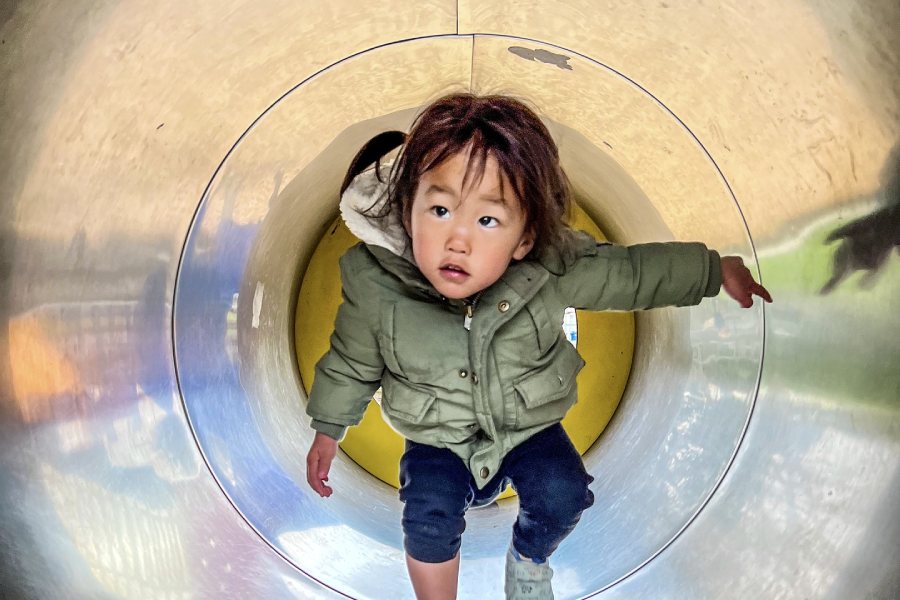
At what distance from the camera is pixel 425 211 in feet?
4.09

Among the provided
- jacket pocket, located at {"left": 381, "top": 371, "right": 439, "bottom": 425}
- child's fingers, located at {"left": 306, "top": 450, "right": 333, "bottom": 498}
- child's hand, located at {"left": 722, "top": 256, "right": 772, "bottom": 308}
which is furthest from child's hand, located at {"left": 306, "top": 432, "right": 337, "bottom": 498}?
child's hand, located at {"left": 722, "top": 256, "right": 772, "bottom": 308}

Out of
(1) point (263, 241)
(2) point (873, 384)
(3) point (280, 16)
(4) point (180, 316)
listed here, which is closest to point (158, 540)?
(4) point (180, 316)

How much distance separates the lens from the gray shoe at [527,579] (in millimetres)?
1457

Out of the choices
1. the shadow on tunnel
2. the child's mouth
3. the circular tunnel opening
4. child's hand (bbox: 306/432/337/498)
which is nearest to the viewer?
the shadow on tunnel

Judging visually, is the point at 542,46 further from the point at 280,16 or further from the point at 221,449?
the point at 221,449

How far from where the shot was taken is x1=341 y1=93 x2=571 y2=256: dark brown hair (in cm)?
124

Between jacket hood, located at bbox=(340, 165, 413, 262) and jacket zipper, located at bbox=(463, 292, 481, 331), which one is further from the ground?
jacket hood, located at bbox=(340, 165, 413, 262)

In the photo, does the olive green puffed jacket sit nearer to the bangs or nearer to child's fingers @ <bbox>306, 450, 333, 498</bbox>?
child's fingers @ <bbox>306, 450, 333, 498</bbox>

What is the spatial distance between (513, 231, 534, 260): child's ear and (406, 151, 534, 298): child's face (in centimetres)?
2

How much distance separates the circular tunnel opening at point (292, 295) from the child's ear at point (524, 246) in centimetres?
33

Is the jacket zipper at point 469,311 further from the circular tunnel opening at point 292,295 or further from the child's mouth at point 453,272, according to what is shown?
the circular tunnel opening at point 292,295

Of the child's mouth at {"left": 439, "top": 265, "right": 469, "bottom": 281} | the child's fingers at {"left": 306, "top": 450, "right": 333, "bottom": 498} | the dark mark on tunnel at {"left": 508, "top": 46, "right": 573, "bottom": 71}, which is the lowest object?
the child's fingers at {"left": 306, "top": 450, "right": 333, "bottom": 498}

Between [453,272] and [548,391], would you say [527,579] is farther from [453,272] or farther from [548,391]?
[453,272]

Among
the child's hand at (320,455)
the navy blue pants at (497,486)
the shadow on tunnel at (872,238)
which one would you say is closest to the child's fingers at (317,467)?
the child's hand at (320,455)
